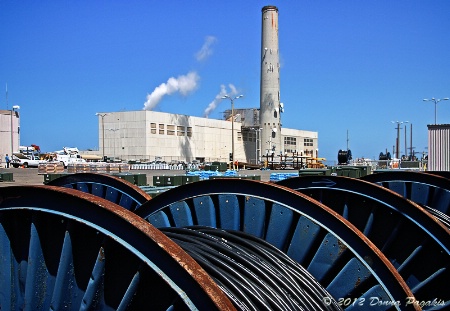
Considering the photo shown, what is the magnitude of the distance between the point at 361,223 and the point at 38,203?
4.48m

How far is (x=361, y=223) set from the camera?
6.65m

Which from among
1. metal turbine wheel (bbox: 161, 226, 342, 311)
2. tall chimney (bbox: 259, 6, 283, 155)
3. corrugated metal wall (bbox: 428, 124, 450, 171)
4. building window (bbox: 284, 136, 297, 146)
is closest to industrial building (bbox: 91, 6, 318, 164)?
tall chimney (bbox: 259, 6, 283, 155)

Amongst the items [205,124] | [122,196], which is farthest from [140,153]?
[122,196]

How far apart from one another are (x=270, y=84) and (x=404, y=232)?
7526 centimetres

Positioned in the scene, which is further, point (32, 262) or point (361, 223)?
point (361, 223)

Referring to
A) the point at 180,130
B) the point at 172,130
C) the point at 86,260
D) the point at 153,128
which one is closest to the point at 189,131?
the point at 180,130

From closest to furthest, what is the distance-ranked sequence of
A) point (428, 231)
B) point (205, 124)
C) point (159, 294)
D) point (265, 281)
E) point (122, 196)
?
1. point (159, 294)
2. point (265, 281)
3. point (428, 231)
4. point (122, 196)
5. point (205, 124)

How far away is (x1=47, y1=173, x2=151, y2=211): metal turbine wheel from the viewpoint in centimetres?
762

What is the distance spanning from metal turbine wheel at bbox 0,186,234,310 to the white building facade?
7702 cm

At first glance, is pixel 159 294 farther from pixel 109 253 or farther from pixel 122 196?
pixel 122 196

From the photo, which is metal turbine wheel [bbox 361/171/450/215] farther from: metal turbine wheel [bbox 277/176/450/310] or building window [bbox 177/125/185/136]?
building window [bbox 177/125/185/136]

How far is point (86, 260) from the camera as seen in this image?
327 centimetres

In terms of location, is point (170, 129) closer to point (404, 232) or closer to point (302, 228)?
point (404, 232)

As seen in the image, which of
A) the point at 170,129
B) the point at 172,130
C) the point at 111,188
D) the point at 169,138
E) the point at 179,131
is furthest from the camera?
the point at 179,131
